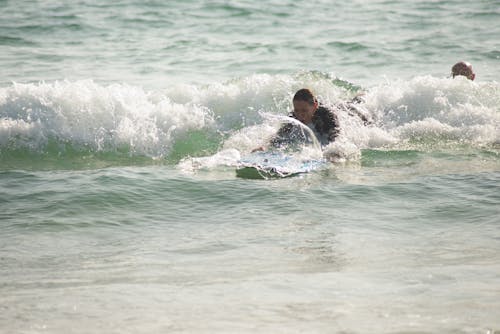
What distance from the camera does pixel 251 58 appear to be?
15.9 m

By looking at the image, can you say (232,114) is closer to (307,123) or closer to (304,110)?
(307,123)

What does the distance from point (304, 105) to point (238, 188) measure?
6.54 feet

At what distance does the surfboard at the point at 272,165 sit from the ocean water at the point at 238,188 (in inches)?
11.8

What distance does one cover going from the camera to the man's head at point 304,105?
9.36 metres

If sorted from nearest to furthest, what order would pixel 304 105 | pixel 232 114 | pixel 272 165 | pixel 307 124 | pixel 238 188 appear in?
pixel 238 188, pixel 272 165, pixel 304 105, pixel 307 124, pixel 232 114

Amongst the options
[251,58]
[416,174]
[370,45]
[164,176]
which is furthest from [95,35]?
[416,174]

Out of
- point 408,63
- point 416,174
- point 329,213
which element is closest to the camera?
point 329,213

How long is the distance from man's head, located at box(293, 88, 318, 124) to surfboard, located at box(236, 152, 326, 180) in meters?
0.76

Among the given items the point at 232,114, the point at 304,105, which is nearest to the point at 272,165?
the point at 304,105

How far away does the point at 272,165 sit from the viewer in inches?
337

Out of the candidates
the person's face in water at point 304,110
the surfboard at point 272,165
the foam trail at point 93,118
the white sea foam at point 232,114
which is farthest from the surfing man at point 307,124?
the foam trail at point 93,118

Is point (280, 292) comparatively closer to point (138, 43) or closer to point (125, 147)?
point (125, 147)

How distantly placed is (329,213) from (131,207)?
6.62 ft

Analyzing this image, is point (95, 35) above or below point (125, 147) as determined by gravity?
above
